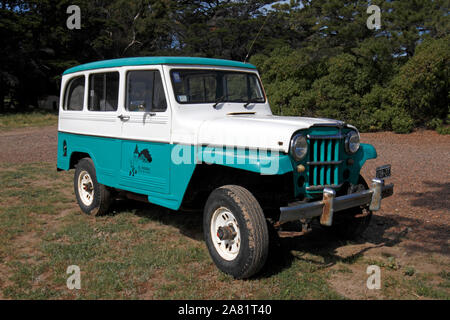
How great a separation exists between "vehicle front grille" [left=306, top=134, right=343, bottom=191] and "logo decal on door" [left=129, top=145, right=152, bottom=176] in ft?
6.31

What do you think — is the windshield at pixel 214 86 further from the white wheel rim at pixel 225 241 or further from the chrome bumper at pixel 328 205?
the chrome bumper at pixel 328 205

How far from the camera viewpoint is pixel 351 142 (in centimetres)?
447

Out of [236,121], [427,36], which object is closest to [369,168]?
[236,121]

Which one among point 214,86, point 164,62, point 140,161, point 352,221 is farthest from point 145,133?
point 352,221

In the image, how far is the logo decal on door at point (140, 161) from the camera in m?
5.04

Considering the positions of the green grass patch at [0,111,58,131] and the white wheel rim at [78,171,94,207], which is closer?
the white wheel rim at [78,171,94,207]

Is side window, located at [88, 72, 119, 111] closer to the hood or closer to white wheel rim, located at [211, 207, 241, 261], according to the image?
the hood

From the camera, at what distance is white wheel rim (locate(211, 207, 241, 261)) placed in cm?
416

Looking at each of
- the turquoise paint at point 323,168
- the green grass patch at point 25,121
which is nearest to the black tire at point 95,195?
Result: the turquoise paint at point 323,168

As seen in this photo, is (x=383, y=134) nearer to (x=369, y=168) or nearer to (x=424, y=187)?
(x=369, y=168)

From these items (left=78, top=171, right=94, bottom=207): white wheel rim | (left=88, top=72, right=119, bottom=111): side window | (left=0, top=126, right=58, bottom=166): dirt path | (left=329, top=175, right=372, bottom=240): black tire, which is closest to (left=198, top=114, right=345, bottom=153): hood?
(left=329, top=175, right=372, bottom=240): black tire

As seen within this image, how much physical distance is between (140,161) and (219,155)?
137 cm

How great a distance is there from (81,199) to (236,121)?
3314mm

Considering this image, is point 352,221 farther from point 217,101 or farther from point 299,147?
point 217,101
